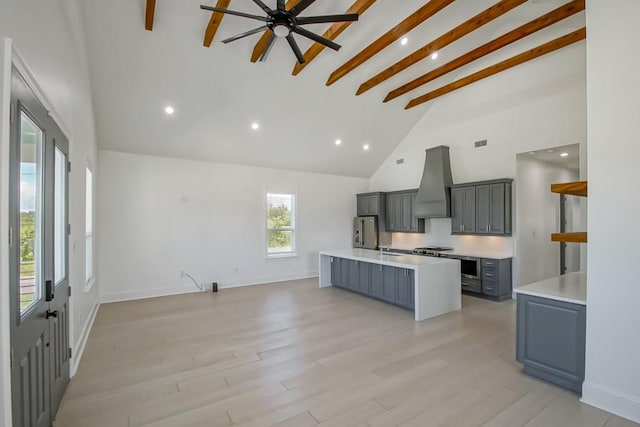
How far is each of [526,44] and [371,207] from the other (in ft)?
15.1

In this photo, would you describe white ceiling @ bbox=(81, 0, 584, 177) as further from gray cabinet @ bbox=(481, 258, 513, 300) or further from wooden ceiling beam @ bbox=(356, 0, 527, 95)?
gray cabinet @ bbox=(481, 258, 513, 300)

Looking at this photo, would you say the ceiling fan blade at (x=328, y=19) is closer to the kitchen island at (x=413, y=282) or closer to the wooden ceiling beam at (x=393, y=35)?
the wooden ceiling beam at (x=393, y=35)

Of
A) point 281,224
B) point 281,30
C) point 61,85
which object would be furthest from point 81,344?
point 281,224

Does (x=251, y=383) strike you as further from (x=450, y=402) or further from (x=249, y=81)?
(x=249, y=81)

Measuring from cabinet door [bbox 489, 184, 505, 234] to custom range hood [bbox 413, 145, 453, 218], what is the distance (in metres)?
0.88

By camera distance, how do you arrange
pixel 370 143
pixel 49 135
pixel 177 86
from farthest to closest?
pixel 370 143 → pixel 177 86 → pixel 49 135

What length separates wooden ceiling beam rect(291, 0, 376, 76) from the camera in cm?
367

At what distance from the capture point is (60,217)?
8.48 feet

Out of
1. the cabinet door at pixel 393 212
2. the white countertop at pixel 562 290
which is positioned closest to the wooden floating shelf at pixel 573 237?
the white countertop at pixel 562 290

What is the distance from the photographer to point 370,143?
300 inches

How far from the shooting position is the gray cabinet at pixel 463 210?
6.18 meters

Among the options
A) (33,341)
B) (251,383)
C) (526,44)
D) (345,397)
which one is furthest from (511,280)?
(33,341)

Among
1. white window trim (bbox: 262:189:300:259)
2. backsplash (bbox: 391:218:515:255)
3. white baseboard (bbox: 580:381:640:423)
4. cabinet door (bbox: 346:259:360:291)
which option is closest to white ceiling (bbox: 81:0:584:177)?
white window trim (bbox: 262:189:300:259)

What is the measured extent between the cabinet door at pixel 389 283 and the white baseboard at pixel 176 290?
2.87 metres
